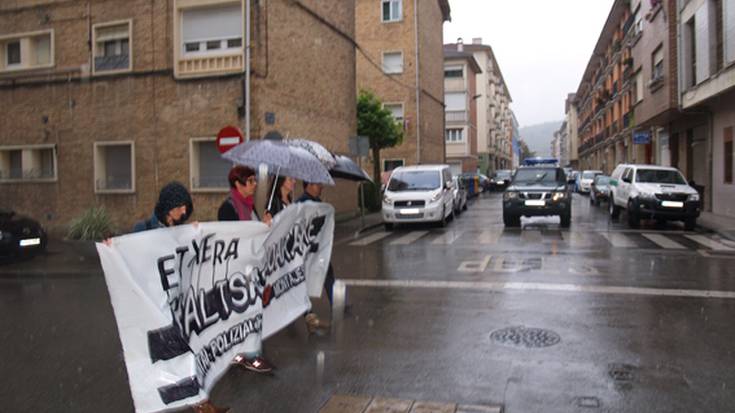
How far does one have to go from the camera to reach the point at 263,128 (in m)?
16.5

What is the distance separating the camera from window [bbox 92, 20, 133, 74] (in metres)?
17.5

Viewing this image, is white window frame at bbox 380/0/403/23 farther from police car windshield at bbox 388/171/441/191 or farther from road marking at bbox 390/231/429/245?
road marking at bbox 390/231/429/245

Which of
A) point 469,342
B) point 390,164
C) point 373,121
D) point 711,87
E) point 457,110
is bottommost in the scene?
point 469,342

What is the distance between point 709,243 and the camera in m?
13.7

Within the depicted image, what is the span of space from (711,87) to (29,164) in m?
20.9

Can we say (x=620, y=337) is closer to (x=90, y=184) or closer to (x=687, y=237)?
(x=687, y=237)

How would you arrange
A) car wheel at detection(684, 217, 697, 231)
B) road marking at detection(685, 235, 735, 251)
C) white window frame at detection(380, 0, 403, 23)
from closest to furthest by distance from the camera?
road marking at detection(685, 235, 735, 251)
car wheel at detection(684, 217, 697, 231)
white window frame at detection(380, 0, 403, 23)

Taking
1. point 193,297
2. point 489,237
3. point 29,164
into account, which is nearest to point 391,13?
point 29,164

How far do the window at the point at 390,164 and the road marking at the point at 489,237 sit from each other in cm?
1983

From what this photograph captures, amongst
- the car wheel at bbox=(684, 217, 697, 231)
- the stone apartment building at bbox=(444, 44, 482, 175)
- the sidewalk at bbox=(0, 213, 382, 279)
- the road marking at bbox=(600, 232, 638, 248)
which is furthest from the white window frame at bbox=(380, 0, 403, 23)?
the road marking at bbox=(600, 232, 638, 248)

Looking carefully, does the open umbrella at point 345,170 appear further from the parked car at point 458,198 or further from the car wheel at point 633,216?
the parked car at point 458,198

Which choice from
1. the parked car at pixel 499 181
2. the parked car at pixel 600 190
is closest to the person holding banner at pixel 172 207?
the parked car at pixel 600 190

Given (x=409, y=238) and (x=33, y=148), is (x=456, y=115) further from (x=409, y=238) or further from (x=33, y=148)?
(x=33, y=148)

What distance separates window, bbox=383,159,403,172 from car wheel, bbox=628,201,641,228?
19584 millimetres
